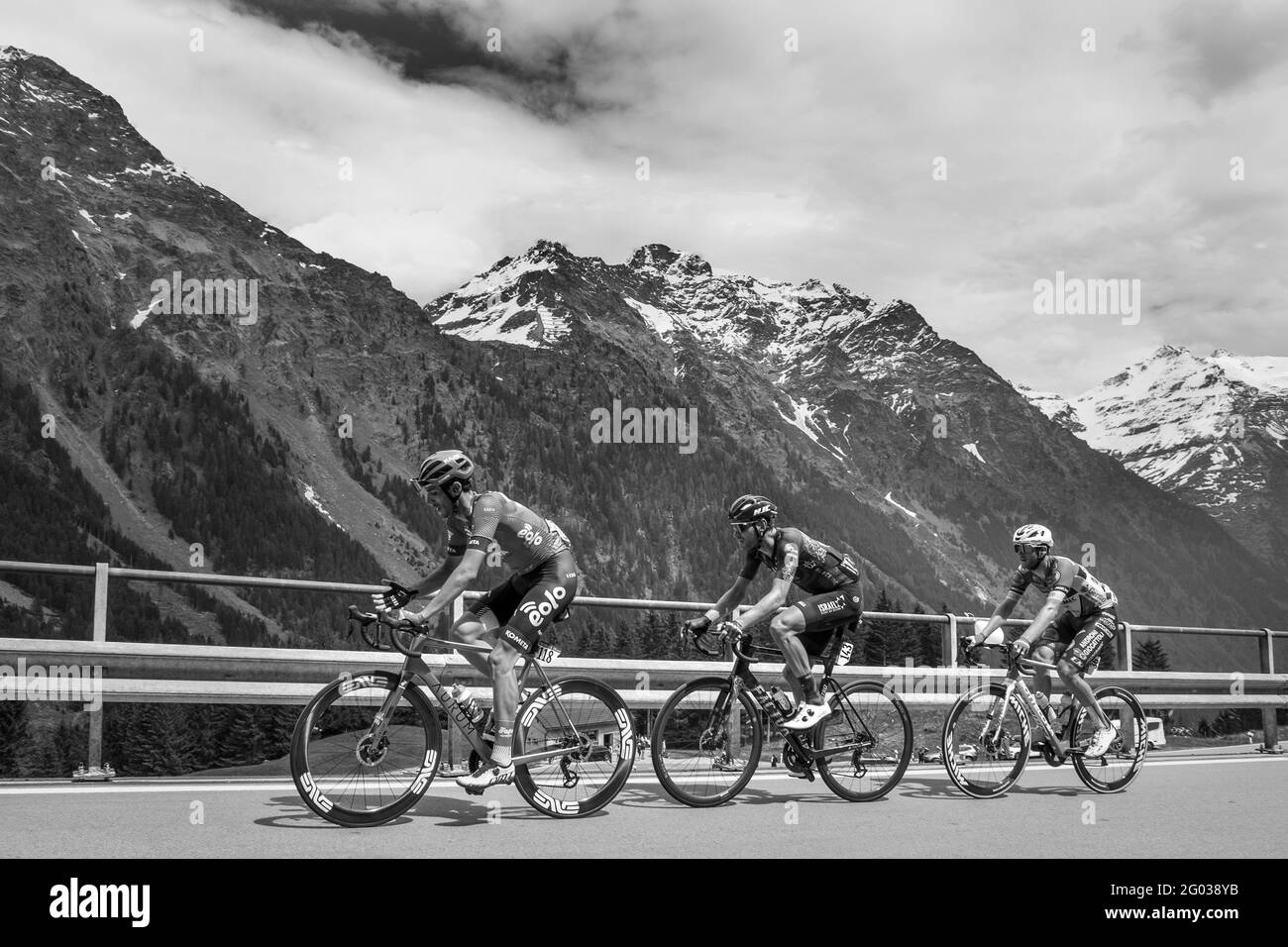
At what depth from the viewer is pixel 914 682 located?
12422 mm

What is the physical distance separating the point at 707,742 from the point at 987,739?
93.8 inches

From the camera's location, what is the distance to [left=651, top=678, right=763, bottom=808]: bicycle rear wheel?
26.8 ft

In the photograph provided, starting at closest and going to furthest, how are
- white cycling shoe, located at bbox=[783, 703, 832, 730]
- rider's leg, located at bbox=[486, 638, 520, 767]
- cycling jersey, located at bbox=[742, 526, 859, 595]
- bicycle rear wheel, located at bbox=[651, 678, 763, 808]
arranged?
rider's leg, located at bbox=[486, 638, 520, 767]
bicycle rear wheel, located at bbox=[651, 678, 763, 808]
white cycling shoe, located at bbox=[783, 703, 832, 730]
cycling jersey, located at bbox=[742, 526, 859, 595]

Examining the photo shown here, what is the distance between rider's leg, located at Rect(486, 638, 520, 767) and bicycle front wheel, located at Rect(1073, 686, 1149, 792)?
193 inches

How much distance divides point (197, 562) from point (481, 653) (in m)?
183

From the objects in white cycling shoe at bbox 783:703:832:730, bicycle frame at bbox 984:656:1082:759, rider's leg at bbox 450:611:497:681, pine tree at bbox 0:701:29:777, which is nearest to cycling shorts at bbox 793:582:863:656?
white cycling shoe at bbox 783:703:832:730

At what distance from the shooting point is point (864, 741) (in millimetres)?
8984

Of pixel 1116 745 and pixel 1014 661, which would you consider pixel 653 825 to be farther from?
pixel 1116 745

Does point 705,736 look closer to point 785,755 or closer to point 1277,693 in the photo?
point 785,755

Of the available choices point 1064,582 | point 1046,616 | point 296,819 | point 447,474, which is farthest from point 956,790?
point 296,819

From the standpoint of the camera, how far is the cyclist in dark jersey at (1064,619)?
10062 mm

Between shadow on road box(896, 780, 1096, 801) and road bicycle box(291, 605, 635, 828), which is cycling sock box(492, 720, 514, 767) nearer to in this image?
road bicycle box(291, 605, 635, 828)

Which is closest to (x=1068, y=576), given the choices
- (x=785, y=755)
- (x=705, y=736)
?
(x=785, y=755)

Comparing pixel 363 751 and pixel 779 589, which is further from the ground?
pixel 779 589
